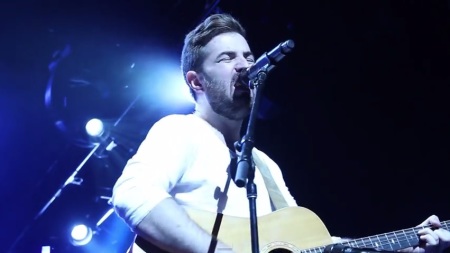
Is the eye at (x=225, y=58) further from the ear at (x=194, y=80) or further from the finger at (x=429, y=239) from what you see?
the finger at (x=429, y=239)

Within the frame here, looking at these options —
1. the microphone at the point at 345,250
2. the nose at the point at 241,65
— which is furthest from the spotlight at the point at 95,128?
the microphone at the point at 345,250

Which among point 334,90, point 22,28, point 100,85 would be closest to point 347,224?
point 334,90

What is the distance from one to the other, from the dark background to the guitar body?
2.84 metres

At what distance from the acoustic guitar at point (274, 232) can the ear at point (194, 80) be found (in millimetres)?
921

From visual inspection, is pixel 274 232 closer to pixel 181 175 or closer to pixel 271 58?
pixel 181 175

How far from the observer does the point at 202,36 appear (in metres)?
2.89

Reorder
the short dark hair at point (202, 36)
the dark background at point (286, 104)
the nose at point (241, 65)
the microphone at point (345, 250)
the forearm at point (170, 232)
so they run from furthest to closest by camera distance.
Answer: the dark background at point (286, 104), the short dark hair at point (202, 36), the nose at point (241, 65), the forearm at point (170, 232), the microphone at point (345, 250)

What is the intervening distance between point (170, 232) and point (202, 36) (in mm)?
1297

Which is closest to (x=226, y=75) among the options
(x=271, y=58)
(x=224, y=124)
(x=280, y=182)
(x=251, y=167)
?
(x=224, y=124)

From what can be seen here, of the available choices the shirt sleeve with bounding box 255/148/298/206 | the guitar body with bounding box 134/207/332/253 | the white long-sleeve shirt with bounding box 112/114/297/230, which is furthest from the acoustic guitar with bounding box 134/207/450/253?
the shirt sleeve with bounding box 255/148/298/206

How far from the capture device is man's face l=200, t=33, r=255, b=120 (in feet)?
8.77

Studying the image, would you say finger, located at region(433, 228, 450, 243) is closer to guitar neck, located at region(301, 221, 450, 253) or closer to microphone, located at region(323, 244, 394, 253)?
guitar neck, located at region(301, 221, 450, 253)

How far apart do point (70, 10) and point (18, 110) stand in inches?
46.2

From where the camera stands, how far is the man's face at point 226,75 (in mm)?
2672
